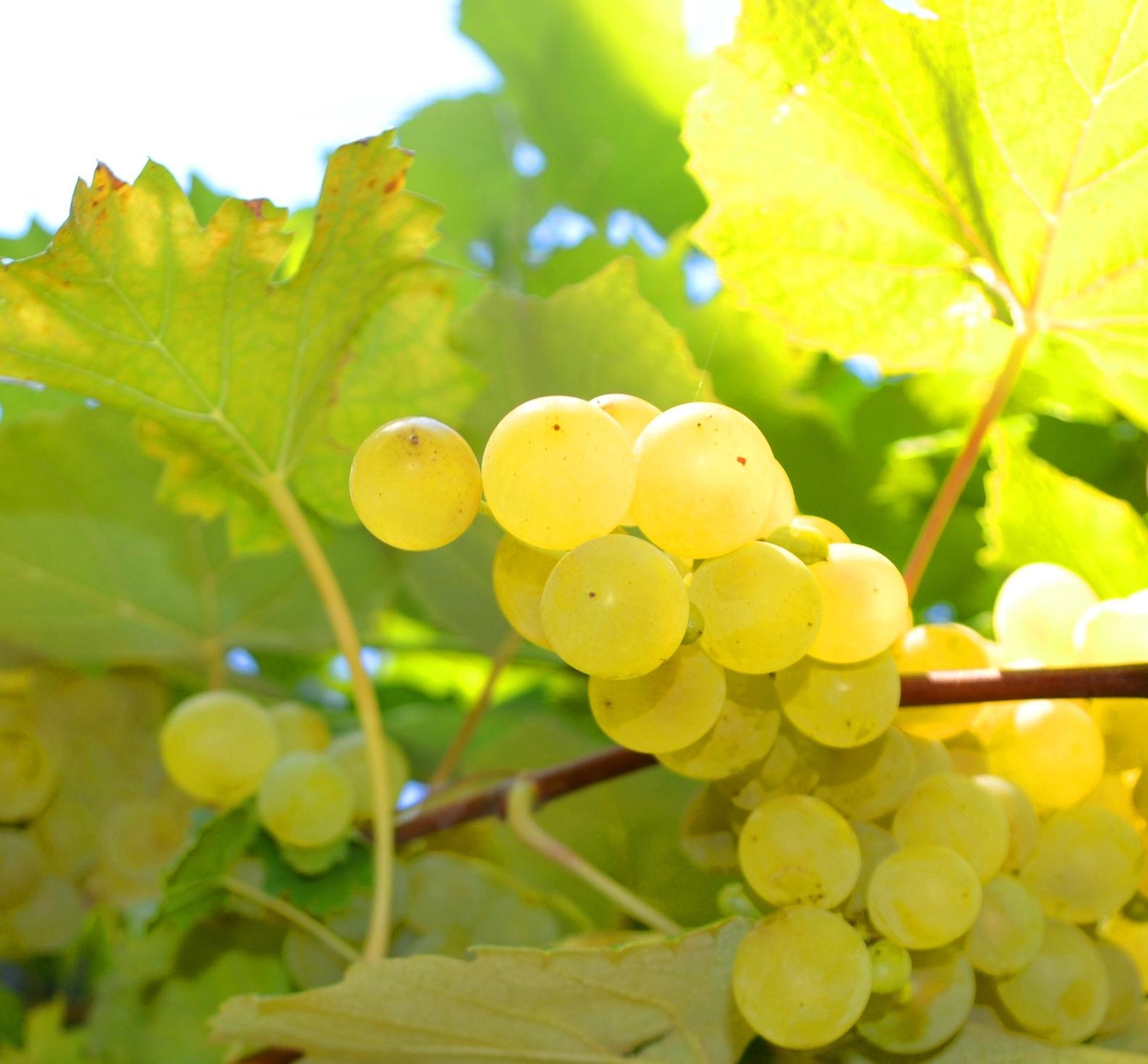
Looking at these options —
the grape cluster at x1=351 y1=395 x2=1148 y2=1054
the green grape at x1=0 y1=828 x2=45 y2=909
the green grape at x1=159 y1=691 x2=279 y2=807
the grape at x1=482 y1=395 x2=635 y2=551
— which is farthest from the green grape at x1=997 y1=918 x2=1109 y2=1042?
the green grape at x1=0 y1=828 x2=45 y2=909

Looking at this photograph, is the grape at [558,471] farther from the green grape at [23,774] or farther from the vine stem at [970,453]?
the green grape at [23,774]

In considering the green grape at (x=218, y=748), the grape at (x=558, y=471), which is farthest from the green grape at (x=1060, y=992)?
the green grape at (x=218, y=748)

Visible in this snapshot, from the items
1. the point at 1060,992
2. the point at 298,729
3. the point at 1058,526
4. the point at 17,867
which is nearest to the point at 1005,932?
the point at 1060,992

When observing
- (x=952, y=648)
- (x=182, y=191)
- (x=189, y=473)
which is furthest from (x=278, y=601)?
(x=952, y=648)

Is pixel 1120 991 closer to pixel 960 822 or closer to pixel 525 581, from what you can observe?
pixel 960 822

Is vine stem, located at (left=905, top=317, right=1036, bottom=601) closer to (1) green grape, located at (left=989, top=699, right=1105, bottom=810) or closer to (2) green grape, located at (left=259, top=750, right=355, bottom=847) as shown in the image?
(1) green grape, located at (left=989, top=699, right=1105, bottom=810)
